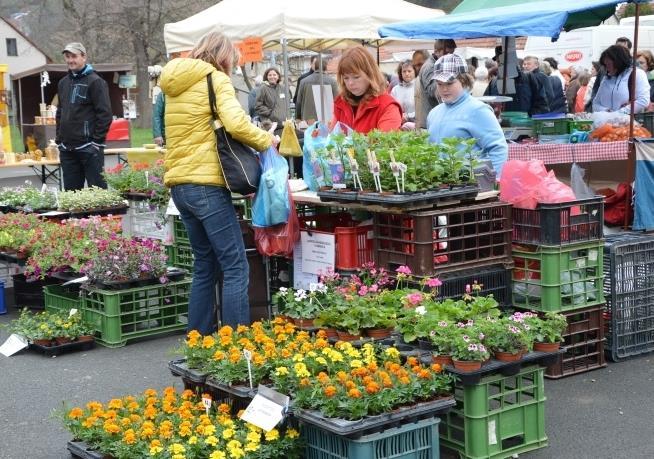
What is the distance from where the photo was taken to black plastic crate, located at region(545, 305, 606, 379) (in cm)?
563

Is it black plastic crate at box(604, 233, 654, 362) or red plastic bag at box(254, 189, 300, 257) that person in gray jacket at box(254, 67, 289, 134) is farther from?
black plastic crate at box(604, 233, 654, 362)

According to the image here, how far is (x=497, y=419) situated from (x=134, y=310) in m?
3.25

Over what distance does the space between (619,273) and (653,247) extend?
1.01 ft

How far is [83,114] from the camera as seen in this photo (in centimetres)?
969

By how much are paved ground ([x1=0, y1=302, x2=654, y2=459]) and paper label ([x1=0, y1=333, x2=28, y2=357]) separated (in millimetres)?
53

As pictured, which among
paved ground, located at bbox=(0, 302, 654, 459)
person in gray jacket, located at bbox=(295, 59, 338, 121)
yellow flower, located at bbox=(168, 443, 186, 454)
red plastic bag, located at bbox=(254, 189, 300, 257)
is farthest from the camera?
person in gray jacket, located at bbox=(295, 59, 338, 121)

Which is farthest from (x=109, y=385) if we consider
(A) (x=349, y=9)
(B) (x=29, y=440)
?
(A) (x=349, y=9)

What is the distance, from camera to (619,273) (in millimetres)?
5887

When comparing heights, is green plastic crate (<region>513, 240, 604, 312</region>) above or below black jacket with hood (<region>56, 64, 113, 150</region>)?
below

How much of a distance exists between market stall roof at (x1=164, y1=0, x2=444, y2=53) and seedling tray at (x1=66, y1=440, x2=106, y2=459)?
690 centimetres

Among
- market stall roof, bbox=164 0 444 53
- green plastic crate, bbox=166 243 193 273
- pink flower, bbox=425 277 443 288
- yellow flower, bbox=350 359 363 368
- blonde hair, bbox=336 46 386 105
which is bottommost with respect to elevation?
green plastic crate, bbox=166 243 193 273

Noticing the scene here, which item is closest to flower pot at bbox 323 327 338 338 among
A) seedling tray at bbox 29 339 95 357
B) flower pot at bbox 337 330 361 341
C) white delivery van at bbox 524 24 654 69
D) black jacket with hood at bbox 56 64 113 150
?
flower pot at bbox 337 330 361 341

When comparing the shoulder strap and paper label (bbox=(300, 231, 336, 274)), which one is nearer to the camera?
the shoulder strap

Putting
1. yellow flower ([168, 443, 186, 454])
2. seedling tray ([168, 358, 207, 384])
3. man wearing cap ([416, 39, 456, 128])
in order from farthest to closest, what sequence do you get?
man wearing cap ([416, 39, 456, 128]), seedling tray ([168, 358, 207, 384]), yellow flower ([168, 443, 186, 454])
